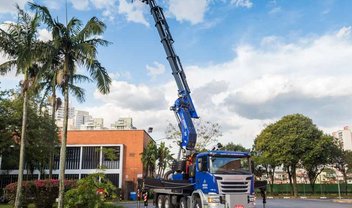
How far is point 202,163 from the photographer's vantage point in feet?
53.7

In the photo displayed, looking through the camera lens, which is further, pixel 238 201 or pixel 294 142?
pixel 294 142

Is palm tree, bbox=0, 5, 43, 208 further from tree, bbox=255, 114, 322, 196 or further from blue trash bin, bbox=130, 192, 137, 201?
tree, bbox=255, 114, 322, 196

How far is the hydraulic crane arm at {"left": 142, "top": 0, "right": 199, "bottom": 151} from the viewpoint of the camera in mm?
19078

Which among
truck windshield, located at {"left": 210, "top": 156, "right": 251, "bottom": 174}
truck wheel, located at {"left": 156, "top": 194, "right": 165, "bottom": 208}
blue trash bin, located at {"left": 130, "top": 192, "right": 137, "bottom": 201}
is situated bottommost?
blue trash bin, located at {"left": 130, "top": 192, "right": 137, "bottom": 201}

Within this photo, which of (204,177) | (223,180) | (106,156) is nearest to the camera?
(223,180)

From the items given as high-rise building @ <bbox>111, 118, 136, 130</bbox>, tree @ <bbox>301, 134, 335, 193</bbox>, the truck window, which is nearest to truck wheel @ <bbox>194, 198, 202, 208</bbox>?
the truck window

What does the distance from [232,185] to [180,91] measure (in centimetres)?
653

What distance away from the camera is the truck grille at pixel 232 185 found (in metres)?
15.5

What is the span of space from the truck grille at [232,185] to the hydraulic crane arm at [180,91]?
3.57 metres

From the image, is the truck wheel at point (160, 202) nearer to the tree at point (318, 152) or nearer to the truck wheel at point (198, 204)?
the truck wheel at point (198, 204)

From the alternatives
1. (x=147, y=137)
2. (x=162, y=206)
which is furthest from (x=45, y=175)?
(x=162, y=206)

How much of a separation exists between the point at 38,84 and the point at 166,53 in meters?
7.64

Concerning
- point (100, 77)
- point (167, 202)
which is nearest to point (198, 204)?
point (167, 202)

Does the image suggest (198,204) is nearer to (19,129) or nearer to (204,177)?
(204,177)
